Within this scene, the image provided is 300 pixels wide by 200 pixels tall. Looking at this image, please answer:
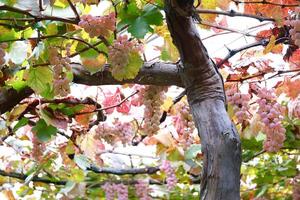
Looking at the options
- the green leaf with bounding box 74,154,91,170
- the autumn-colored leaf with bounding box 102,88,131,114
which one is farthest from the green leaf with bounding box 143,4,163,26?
the green leaf with bounding box 74,154,91,170

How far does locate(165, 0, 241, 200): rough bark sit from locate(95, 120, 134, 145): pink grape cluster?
2.02 ft

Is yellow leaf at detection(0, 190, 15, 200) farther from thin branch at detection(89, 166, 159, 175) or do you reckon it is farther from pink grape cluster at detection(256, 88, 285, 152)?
pink grape cluster at detection(256, 88, 285, 152)

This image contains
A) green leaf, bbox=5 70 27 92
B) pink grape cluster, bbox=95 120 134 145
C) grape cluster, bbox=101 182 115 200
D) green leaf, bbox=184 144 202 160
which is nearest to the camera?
green leaf, bbox=5 70 27 92

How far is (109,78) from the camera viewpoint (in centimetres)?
137

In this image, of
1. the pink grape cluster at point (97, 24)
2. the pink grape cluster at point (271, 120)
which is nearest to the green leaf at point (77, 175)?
the pink grape cluster at point (271, 120)

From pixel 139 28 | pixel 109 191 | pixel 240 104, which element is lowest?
pixel 109 191

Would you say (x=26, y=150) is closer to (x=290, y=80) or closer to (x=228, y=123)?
(x=290, y=80)

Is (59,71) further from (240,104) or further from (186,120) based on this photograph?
(186,120)

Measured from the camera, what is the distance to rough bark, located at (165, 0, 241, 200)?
1.02m

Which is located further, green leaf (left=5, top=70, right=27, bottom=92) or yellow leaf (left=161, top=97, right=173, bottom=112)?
yellow leaf (left=161, top=97, right=173, bottom=112)

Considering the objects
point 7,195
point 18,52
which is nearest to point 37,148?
point 18,52

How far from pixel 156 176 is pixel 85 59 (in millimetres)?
1466

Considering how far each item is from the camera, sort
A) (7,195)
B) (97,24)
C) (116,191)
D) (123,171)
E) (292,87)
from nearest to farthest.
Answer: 1. (97,24)
2. (292,87)
3. (123,171)
4. (116,191)
5. (7,195)

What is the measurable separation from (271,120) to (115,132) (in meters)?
0.61
